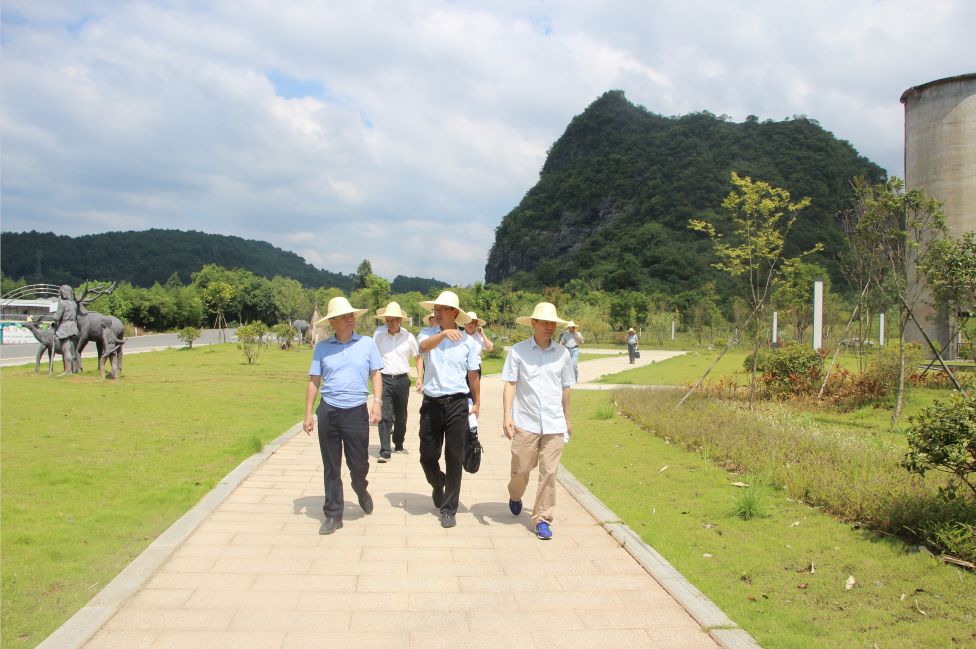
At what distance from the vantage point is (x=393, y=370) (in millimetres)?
8094

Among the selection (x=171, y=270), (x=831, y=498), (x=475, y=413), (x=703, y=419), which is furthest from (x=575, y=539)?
(x=171, y=270)

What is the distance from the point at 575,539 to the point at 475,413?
1287 millimetres

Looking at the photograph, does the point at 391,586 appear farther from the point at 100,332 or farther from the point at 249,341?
the point at 249,341

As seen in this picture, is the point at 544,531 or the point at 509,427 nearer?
the point at 544,531

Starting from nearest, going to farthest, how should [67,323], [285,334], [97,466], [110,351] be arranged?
[97,466]
[110,351]
[67,323]
[285,334]

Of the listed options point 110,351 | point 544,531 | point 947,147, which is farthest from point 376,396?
point 947,147

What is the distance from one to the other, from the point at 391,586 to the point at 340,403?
5.16ft

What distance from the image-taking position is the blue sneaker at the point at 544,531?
16.9ft

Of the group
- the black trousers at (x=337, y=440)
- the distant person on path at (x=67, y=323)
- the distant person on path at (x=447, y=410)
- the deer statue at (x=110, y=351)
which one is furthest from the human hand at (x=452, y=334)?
the distant person on path at (x=67, y=323)

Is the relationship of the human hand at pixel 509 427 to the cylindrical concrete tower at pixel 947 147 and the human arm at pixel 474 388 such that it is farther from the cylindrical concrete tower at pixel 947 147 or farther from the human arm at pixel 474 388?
the cylindrical concrete tower at pixel 947 147

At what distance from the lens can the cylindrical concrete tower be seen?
19.2 meters

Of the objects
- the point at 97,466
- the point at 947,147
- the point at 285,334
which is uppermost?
the point at 947,147

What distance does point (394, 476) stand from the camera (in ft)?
23.8

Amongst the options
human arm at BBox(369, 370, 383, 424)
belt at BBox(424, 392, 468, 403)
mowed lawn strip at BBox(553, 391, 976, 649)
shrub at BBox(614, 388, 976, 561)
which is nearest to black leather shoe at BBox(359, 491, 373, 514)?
human arm at BBox(369, 370, 383, 424)
